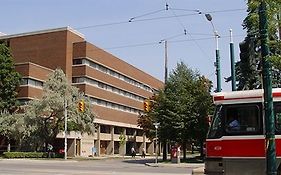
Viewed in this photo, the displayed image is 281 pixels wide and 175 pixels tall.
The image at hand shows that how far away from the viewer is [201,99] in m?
42.7

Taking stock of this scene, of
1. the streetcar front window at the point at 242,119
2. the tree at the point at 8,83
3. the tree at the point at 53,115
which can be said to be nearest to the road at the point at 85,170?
the streetcar front window at the point at 242,119

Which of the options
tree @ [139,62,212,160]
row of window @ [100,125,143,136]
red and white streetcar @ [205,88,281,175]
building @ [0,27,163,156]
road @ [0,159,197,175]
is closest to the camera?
red and white streetcar @ [205,88,281,175]

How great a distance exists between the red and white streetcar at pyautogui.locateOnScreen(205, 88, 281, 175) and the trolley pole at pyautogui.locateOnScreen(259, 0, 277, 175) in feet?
14.8

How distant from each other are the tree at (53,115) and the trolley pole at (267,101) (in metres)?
47.1

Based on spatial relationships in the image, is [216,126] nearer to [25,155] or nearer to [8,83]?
[25,155]

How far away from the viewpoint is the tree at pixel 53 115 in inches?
2186

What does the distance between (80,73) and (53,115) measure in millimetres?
16171

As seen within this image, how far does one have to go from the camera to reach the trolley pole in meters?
8.77

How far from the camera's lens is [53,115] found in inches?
2247

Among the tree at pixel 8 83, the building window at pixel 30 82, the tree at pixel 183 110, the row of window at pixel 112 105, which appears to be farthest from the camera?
the row of window at pixel 112 105

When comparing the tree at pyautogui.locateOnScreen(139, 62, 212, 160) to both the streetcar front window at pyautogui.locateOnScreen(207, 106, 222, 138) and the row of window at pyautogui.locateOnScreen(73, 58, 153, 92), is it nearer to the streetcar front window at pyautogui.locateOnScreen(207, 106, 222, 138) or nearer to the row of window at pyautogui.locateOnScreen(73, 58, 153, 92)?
the streetcar front window at pyautogui.locateOnScreen(207, 106, 222, 138)

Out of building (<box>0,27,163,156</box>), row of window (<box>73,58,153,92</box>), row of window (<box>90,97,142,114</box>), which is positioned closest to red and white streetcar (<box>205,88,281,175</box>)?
building (<box>0,27,163,156</box>)

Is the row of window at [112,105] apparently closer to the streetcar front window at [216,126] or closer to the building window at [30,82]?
the building window at [30,82]

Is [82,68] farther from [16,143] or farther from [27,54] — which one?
[16,143]
